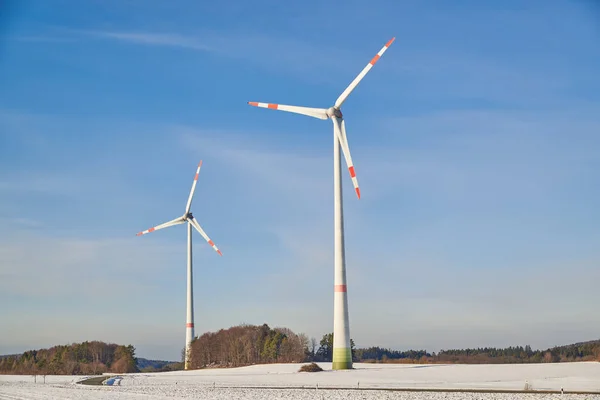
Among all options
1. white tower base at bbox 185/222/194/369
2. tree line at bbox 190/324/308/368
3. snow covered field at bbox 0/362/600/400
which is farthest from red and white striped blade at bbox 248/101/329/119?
tree line at bbox 190/324/308/368

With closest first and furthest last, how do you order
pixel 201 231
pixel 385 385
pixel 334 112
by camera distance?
pixel 385 385 < pixel 334 112 < pixel 201 231

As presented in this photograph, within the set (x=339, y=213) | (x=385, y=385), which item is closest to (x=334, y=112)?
(x=339, y=213)

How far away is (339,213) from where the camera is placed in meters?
86.2

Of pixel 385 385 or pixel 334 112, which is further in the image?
pixel 334 112

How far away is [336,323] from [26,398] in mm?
35334

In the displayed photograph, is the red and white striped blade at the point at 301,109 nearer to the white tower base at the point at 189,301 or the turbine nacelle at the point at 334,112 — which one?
the turbine nacelle at the point at 334,112

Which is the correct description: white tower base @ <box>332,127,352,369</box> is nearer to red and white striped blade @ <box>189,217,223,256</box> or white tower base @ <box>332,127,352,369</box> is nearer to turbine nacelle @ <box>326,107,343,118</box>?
turbine nacelle @ <box>326,107,343,118</box>

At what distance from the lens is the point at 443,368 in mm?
92750

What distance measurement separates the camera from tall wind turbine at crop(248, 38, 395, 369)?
84.1 meters

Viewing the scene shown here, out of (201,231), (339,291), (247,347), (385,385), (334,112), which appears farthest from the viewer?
(247,347)

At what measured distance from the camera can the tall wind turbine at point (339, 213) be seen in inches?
3312

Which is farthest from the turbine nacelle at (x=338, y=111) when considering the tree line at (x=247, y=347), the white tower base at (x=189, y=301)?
the tree line at (x=247, y=347)

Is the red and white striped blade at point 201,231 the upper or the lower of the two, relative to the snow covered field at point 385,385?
upper

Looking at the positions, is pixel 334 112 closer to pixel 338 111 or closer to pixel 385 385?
pixel 338 111
